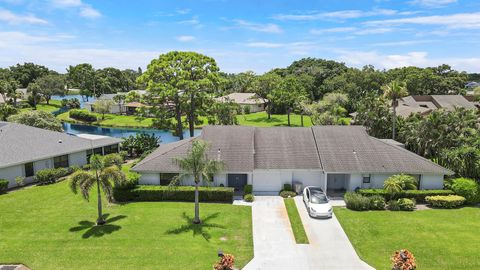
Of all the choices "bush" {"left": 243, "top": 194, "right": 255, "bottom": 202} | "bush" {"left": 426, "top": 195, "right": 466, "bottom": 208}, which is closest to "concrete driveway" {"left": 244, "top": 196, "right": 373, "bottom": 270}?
"bush" {"left": 243, "top": 194, "right": 255, "bottom": 202}

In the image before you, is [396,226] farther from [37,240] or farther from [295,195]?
[37,240]

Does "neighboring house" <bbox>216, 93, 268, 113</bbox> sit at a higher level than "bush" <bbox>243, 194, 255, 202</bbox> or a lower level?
higher

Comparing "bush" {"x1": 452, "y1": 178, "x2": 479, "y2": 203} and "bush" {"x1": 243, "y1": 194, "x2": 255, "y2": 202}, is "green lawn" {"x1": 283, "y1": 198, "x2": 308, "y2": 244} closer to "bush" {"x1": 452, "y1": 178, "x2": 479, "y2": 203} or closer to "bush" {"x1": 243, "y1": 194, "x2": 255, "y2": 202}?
"bush" {"x1": 243, "y1": 194, "x2": 255, "y2": 202}

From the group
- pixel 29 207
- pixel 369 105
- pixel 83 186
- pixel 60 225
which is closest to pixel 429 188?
pixel 369 105

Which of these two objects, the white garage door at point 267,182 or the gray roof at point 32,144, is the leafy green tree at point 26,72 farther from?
the white garage door at point 267,182

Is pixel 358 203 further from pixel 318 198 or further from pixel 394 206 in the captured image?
pixel 318 198

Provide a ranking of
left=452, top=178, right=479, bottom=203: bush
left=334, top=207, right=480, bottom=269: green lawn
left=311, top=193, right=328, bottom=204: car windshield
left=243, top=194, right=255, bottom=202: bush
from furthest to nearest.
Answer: left=243, top=194, right=255, bottom=202: bush, left=452, top=178, right=479, bottom=203: bush, left=311, top=193, right=328, bottom=204: car windshield, left=334, top=207, right=480, bottom=269: green lawn

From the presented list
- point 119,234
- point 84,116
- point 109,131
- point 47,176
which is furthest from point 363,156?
point 84,116

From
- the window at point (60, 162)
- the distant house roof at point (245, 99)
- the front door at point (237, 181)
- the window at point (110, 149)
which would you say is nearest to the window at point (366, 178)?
the front door at point (237, 181)

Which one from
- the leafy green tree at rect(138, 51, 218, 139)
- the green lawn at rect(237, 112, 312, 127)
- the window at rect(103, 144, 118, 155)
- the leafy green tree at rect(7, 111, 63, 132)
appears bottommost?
the window at rect(103, 144, 118, 155)

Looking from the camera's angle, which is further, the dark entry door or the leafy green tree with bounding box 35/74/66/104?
the leafy green tree with bounding box 35/74/66/104
